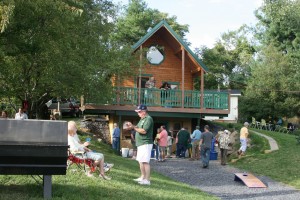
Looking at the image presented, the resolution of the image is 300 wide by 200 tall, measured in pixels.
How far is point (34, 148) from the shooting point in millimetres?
6715

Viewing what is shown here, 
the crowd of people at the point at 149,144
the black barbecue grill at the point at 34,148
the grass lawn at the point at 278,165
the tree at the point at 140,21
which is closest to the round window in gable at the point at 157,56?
the crowd of people at the point at 149,144

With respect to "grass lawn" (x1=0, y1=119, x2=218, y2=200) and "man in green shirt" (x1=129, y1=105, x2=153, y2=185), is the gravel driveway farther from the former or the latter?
"grass lawn" (x1=0, y1=119, x2=218, y2=200)

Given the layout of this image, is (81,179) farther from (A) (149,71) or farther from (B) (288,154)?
(A) (149,71)

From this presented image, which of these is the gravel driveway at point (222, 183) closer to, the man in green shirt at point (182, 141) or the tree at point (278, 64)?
the man in green shirt at point (182, 141)

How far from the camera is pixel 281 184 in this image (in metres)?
13.5

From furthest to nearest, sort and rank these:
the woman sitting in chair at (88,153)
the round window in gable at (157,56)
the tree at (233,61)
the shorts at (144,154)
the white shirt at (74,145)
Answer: the tree at (233,61) < the round window in gable at (157,56) < the shorts at (144,154) < the white shirt at (74,145) < the woman sitting in chair at (88,153)

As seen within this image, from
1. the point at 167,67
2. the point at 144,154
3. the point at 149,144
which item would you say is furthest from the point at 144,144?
the point at 167,67

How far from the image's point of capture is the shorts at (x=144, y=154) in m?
9.30

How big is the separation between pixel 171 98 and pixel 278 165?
9797mm

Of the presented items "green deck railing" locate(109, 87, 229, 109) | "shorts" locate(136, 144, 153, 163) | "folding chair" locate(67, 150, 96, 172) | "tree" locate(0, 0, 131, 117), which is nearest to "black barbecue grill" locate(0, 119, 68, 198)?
"folding chair" locate(67, 150, 96, 172)

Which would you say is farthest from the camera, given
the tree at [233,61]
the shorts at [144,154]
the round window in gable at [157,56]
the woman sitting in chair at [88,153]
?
the tree at [233,61]

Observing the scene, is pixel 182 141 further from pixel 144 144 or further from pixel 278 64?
pixel 278 64

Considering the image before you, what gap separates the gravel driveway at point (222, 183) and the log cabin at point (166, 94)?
7.32 meters

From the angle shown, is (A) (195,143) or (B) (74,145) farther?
(A) (195,143)
